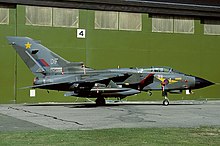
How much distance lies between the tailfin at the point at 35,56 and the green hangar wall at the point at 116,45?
4.19 metres

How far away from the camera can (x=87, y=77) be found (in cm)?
2711

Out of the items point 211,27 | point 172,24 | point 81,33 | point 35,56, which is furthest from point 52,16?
point 211,27

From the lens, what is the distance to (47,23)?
32.5 m

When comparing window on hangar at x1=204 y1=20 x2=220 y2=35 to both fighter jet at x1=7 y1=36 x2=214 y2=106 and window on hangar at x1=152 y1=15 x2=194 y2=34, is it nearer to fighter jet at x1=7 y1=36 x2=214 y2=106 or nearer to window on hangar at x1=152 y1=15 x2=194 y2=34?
window on hangar at x1=152 y1=15 x2=194 y2=34

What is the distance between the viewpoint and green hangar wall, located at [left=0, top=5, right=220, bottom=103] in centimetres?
3148

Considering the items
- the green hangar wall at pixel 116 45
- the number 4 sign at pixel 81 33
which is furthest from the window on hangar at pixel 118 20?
the number 4 sign at pixel 81 33

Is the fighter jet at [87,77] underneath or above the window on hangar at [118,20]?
underneath

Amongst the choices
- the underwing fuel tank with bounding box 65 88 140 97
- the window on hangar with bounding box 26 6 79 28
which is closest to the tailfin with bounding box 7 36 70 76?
the underwing fuel tank with bounding box 65 88 140 97

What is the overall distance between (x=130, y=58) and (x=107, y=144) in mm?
24551

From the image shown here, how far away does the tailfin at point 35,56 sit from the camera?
89.3 ft

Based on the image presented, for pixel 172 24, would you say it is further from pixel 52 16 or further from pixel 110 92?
pixel 110 92

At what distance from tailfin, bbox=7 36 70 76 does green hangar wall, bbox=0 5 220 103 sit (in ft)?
13.8

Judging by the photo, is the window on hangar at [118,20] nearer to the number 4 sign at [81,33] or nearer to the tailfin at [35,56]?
Result: the number 4 sign at [81,33]

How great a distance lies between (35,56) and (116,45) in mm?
8834
